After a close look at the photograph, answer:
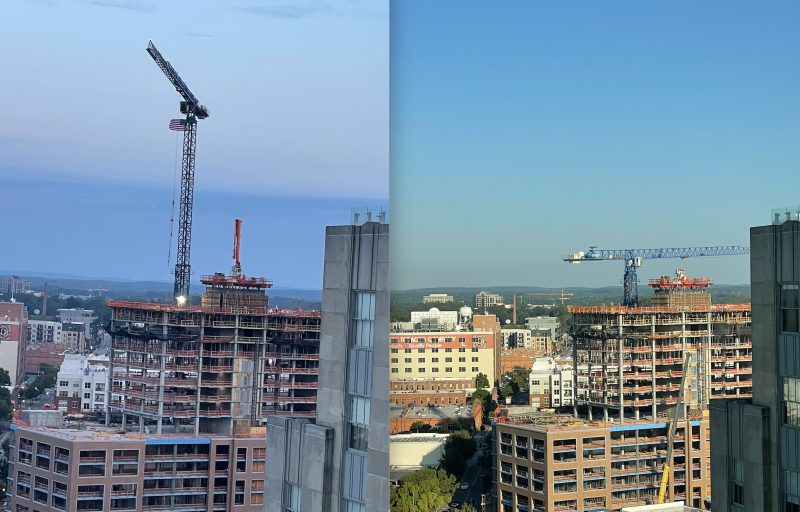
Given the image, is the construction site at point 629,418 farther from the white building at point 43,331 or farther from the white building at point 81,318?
the white building at point 81,318

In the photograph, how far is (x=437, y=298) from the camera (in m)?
4.73

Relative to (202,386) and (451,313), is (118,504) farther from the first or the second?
(451,313)

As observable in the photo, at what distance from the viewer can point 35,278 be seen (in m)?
17.4

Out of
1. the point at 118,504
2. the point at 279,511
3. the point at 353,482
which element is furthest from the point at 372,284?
the point at 118,504

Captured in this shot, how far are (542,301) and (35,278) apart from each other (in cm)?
1580

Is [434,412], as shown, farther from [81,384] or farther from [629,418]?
[81,384]

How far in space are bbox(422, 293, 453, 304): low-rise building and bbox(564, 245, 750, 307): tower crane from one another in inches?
34.0

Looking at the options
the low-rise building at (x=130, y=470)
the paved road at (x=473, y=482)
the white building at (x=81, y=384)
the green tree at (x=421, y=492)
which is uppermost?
the paved road at (x=473, y=482)

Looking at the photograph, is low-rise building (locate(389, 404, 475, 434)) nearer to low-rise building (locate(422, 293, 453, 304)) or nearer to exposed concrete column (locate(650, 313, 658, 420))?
low-rise building (locate(422, 293, 453, 304))

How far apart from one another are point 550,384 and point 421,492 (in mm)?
1181

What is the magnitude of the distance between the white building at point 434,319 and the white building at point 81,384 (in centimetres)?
1702

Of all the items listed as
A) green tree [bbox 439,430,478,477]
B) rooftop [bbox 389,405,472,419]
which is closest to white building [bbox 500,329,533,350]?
rooftop [bbox 389,405,472,419]

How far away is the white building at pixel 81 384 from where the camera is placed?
789 inches

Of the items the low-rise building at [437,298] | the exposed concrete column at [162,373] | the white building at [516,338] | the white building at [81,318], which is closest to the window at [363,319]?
the white building at [516,338]
